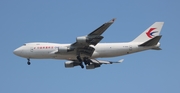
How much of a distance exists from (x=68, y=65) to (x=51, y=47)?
22.3ft

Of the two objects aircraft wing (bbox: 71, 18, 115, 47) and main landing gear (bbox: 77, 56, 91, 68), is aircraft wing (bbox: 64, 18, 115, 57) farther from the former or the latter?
main landing gear (bbox: 77, 56, 91, 68)

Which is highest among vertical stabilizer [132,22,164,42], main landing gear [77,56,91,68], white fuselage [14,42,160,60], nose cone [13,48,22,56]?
vertical stabilizer [132,22,164,42]

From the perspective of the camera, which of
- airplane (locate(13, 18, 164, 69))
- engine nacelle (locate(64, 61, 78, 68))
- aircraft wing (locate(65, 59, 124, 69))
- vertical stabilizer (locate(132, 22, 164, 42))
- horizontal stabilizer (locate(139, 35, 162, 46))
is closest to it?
horizontal stabilizer (locate(139, 35, 162, 46))

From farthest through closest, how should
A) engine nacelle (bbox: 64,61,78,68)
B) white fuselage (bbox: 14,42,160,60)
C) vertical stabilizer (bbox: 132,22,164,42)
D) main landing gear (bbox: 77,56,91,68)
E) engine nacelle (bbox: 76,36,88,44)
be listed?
engine nacelle (bbox: 64,61,78,68) < vertical stabilizer (bbox: 132,22,164,42) < main landing gear (bbox: 77,56,91,68) < white fuselage (bbox: 14,42,160,60) < engine nacelle (bbox: 76,36,88,44)

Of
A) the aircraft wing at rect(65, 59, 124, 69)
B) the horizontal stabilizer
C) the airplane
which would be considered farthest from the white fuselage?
the aircraft wing at rect(65, 59, 124, 69)

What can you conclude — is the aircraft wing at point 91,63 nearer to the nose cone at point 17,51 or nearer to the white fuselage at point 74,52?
the white fuselage at point 74,52

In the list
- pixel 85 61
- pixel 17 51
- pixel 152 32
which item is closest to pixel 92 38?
pixel 85 61

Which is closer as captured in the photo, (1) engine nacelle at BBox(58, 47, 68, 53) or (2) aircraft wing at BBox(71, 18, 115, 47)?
(2) aircraft wing at BBox(71, 18, 115, 47)

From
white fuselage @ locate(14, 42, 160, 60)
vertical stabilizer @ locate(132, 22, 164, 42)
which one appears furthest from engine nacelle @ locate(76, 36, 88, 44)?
vertical stabilizer @ locate(132, 22, 164, 42)

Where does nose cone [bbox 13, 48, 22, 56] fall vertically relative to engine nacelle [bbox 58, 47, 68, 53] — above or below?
above

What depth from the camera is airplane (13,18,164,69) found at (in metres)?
55.3

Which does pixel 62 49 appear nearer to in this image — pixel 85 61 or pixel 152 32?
pixel 85 61

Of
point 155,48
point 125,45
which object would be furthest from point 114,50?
point 155,48

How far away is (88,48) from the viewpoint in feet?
185
